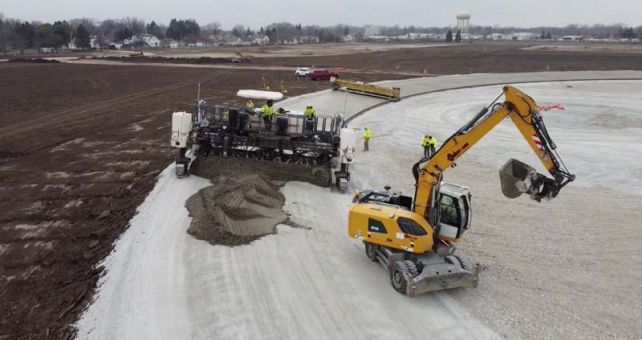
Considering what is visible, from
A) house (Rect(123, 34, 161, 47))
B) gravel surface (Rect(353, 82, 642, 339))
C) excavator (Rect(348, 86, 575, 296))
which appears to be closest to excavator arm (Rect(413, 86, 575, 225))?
excavator (Rect(348, 86, 575, 296))

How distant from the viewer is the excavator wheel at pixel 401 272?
10.6 metres

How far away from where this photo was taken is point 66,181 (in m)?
17.1

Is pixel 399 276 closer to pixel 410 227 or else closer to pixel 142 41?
pixel 410 227

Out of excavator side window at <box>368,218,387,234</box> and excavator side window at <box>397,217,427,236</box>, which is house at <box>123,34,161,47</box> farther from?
excavator side window at <box>397,217,427,236</box>

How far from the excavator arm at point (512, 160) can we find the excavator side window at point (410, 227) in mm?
434

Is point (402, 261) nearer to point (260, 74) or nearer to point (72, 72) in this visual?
point (260, 74)

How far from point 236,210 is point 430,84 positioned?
1552 inches

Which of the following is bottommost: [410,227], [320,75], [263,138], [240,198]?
[240,198]

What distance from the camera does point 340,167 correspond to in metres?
18.7

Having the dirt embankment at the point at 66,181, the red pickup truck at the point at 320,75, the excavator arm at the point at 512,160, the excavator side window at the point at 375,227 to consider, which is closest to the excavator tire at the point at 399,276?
the excavator side window at the point at 375,227

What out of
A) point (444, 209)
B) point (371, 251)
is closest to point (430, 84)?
point (371, 251)

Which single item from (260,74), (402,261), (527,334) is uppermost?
(260,74)

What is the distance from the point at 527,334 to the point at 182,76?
48.0 metres

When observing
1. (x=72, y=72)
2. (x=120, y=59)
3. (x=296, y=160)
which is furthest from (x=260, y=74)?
(x=296, y=160)
